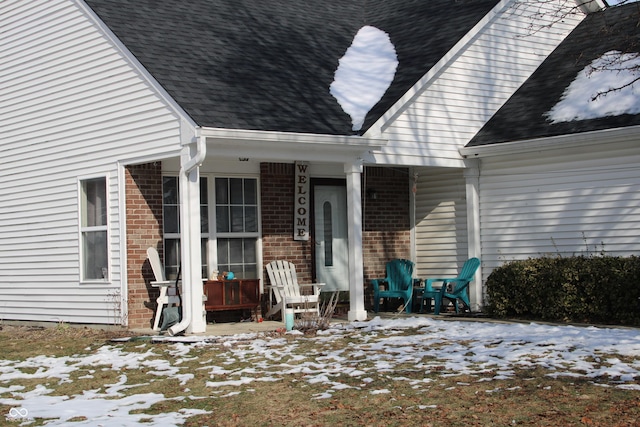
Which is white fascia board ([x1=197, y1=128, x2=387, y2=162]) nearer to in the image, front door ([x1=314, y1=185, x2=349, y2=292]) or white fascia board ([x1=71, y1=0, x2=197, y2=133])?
white fascia board ([x1=71, y1=0, x2=197, y2=133])

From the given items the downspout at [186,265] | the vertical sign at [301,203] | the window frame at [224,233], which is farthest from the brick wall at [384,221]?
the downspout at [186,265]

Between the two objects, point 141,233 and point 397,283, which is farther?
point 397,283

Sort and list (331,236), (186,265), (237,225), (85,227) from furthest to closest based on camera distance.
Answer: (331,236) < (237,225) < (85,227) < (186,265)

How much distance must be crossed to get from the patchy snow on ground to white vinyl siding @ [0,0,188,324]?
295 centimetres

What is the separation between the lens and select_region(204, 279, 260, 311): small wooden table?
13.9m

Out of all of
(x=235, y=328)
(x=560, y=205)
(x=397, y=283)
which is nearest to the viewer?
(x=235, y=328)

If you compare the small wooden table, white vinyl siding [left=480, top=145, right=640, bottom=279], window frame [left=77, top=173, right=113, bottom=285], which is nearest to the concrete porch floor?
the small wooden table

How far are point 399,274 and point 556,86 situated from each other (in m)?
4.03

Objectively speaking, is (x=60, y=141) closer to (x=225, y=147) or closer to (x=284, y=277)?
(x=225, y=147)

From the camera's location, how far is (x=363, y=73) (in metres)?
15.9

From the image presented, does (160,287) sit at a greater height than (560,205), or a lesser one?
lesser

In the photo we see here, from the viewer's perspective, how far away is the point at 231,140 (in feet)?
40.5

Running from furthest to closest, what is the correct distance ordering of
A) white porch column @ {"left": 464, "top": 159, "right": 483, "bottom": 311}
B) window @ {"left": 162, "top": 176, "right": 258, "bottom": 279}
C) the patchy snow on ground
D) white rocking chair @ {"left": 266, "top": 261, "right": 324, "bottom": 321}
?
white porch column @ {"left": 464, "top": 159, "right": 483, "bottom": 311} → window @ {"left": 162, "top": 176, "right": 258, "bottom": 279} → white rocking chair @ {"left": 266, "top": 261, "right": 324, "bottom": 321} → the patchy snow on ground

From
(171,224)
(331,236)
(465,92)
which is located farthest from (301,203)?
(465,92)
